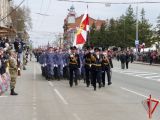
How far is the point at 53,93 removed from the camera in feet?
64.0

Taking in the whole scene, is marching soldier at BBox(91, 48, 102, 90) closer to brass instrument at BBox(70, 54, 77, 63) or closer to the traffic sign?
brass instrument at BBox(70, 54, 77, 63)

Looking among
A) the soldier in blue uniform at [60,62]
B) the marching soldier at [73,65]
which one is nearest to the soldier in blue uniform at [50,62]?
the soldier in blue uniform at [60,62]

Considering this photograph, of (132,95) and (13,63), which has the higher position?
(13,63)

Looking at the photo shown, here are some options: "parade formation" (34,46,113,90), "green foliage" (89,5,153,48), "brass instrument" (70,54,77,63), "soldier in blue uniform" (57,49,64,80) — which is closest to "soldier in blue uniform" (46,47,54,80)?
"parade formation" (34,46,113,90)

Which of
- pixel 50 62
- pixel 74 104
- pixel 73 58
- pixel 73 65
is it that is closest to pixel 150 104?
pixel 74 104

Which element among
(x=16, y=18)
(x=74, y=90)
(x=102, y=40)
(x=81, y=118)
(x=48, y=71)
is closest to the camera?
(x=81, y=118)

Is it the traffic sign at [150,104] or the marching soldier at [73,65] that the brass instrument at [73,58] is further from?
the traffic sign at [150,104]

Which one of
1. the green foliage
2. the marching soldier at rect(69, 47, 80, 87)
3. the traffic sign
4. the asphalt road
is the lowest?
the asphalt road

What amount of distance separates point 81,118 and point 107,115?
0.91 m

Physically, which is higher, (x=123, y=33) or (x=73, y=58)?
(x=123, y=33)

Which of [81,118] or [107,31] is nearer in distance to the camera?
[81,118]

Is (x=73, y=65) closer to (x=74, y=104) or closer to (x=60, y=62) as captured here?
(x=60, y=62)

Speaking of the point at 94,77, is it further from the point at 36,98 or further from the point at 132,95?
the point at 36,98

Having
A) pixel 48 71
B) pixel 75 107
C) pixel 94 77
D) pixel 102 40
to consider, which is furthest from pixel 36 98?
pixel 102 40
